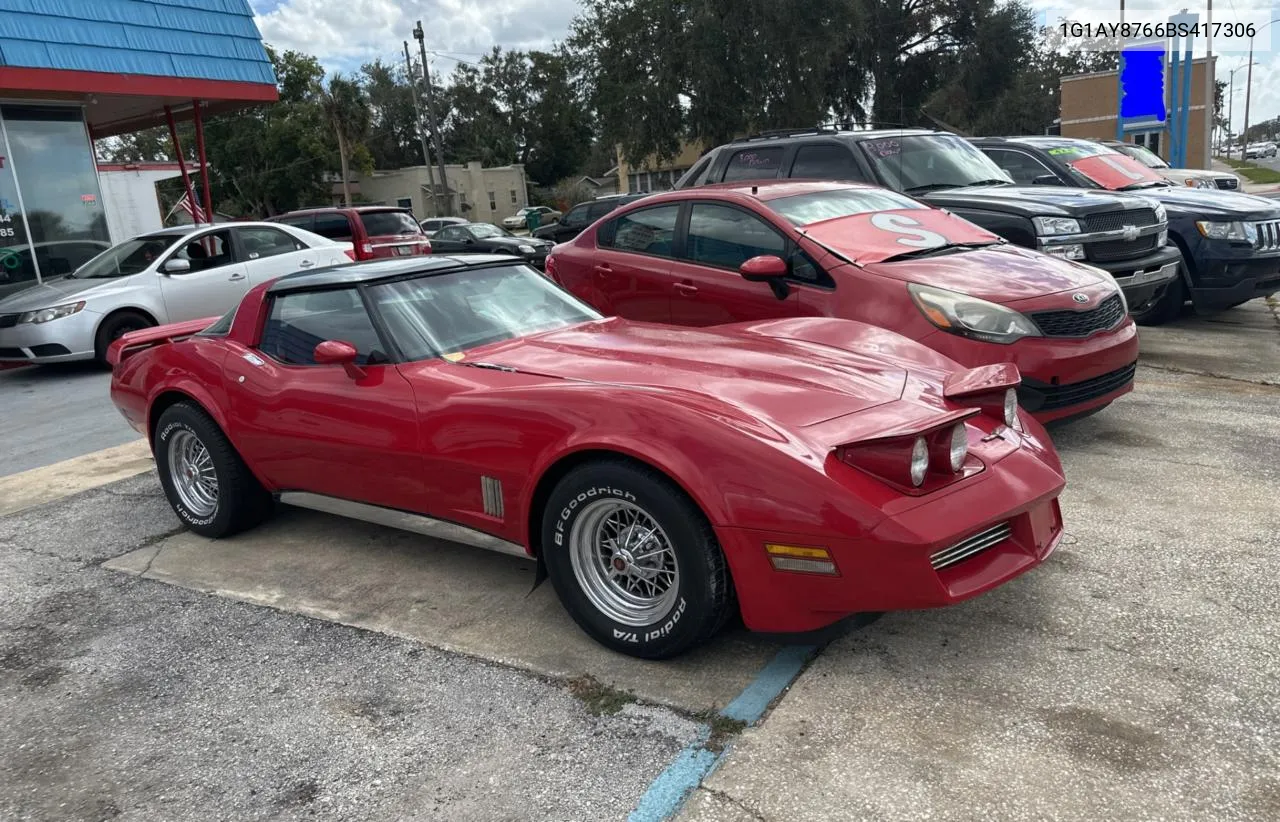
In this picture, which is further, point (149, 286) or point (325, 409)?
point (149, 286)

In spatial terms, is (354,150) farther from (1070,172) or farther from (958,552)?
(958,552)

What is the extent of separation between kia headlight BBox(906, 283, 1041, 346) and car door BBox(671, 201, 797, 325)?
816mm

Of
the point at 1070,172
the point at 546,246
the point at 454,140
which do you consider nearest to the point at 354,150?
the point at 454,140

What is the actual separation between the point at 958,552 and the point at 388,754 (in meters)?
1.78

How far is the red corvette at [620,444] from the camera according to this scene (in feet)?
8.95

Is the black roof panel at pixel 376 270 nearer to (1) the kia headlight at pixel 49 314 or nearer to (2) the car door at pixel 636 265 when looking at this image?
(2) the car door at pixel 636 265

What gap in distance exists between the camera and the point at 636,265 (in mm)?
6223

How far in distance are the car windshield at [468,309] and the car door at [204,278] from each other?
706cm

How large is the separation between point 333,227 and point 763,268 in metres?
9.80

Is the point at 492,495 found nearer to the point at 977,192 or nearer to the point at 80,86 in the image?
the point at 977,192

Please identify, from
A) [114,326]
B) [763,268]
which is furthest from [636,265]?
[114,326]

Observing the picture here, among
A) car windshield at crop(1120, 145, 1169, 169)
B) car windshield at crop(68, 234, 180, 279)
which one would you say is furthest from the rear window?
car windshield at crop(1120, 145, 1169, 169)

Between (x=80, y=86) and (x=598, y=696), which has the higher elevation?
(x=80, y=86)

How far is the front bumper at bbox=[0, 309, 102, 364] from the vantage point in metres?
9.46
